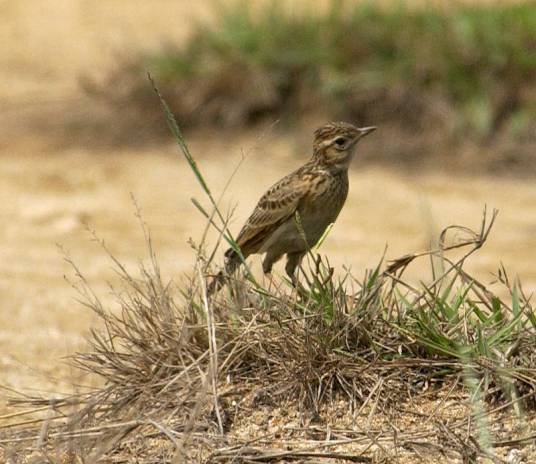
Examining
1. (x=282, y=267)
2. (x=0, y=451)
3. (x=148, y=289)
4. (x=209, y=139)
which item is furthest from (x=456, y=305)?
(x=209, y=139)

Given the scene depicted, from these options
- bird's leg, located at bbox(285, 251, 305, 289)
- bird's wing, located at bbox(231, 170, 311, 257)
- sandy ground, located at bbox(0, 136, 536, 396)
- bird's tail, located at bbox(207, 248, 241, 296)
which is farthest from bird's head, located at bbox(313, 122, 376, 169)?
bird's tail, located at bbox(207, 248, 241, 296)

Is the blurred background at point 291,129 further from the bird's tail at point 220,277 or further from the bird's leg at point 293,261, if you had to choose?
the bird's tail at point 220,277

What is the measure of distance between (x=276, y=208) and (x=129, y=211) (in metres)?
3.61

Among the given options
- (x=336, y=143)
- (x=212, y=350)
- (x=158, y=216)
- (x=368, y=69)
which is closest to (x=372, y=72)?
(x=368, y=69)

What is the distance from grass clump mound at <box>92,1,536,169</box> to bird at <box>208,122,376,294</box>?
170 inches

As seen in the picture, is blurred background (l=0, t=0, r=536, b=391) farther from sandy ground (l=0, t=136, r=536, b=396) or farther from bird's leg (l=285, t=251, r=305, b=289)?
bird's leg (l=285, t=251, r=305, b=289)

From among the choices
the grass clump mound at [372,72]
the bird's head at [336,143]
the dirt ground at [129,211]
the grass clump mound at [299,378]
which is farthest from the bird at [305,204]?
the grass clump mound at [372,72]

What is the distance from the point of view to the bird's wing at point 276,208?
6.21m

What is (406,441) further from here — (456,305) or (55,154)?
(55,154)

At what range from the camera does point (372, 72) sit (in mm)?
10938

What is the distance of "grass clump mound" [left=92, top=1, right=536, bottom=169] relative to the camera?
10664mm

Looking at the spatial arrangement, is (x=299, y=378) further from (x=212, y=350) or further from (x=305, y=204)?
(x=305, y=204)

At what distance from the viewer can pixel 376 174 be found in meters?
10.6

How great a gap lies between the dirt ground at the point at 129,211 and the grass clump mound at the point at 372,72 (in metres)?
0.33
